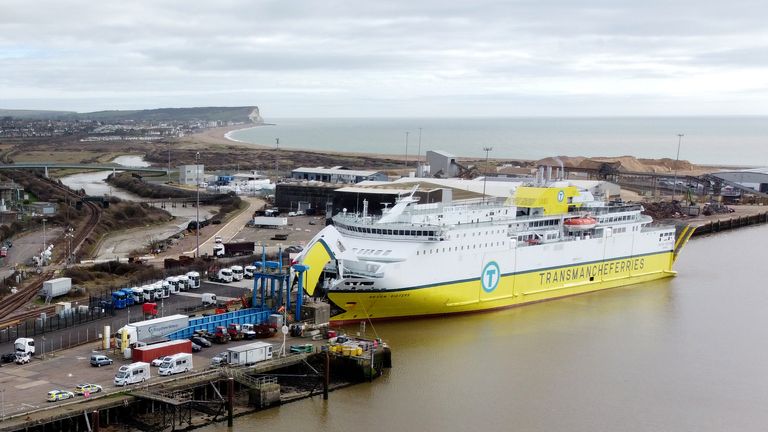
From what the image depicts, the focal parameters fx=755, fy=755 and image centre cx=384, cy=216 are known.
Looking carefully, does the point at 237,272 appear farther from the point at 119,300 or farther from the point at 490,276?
the point at 490,276

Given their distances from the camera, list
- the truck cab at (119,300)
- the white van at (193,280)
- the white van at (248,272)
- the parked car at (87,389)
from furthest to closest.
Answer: the white van at (248,272) < the white van at (193,280) < the truck cab at (119,300) < the parked car at (87,389)

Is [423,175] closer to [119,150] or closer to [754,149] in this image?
[119,150]

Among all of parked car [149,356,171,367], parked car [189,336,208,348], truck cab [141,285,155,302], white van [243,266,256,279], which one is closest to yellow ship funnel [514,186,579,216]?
white van [243,266,256,279]

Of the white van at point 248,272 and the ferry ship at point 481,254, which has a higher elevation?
the ferry ship at point 481,254

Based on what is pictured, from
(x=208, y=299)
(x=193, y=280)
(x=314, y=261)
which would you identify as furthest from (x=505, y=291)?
(x=193, y=280)

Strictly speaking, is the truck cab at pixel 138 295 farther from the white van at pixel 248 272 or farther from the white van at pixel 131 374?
the white van at pixel 131 374

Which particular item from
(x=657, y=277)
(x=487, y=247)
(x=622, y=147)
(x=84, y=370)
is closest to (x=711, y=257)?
(x=657, y=277)

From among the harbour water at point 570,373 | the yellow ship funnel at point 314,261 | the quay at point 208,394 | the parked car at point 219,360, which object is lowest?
the harbour water at point 570,373

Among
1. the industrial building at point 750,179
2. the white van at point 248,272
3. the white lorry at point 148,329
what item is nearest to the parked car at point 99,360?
the white lorry at point 148,329
